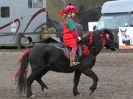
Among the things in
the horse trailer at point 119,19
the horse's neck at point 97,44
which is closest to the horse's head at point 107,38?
the horse's neck at point 97,44

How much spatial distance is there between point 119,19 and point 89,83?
11.2 metres

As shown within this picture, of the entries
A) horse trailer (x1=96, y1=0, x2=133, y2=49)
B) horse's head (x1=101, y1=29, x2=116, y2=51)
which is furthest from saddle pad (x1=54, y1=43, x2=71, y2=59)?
horse trailer (x1=96, y1=0, x2=133, y2=49)

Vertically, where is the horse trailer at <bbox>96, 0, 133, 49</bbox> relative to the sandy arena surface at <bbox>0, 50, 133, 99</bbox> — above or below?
above

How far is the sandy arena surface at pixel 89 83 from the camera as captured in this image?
10992 mm

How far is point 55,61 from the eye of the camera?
10.7 meters

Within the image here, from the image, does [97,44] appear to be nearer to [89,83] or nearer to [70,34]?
[70,34]

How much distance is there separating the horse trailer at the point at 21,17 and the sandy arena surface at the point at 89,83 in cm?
1042

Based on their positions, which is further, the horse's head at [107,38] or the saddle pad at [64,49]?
the horse's head at [107,38]

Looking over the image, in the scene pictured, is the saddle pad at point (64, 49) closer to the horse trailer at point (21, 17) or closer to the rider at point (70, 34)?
the rider at point (70, 34)

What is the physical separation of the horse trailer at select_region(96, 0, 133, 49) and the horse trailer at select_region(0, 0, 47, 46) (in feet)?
20.3

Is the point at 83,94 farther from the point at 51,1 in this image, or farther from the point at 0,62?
the point at 51,1

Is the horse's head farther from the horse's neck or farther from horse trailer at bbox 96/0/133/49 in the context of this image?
horse trailer at bbox 96/0/133/49

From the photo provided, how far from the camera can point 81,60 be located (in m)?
10.9

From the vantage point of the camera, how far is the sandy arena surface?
1099 centimetres
